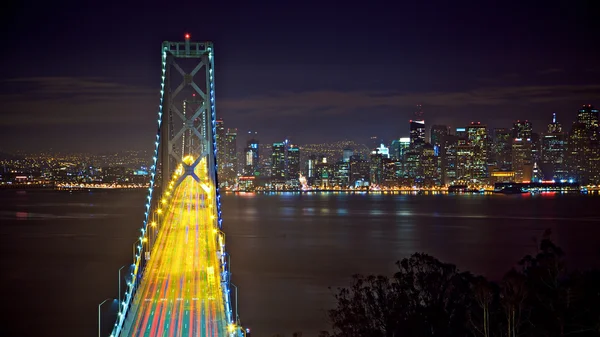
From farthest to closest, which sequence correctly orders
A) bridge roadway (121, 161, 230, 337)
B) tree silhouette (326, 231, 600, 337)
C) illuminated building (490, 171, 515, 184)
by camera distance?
illuminated building (490, 171, 515, 184), bridge roadway (121, 161, 230, 337), tree silhouette (326, 231, 600, 337)

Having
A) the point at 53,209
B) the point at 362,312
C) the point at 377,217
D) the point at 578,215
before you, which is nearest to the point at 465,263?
the point at 362,312

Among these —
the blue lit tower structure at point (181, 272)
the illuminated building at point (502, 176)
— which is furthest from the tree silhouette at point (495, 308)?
the illuminated building at point (502, 176)

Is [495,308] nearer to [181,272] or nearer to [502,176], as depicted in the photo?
[181,272]

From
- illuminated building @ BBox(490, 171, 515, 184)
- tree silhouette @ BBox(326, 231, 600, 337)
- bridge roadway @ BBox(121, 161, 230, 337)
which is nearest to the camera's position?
tree silhouette @ BBox(326, 231, 600, 337)

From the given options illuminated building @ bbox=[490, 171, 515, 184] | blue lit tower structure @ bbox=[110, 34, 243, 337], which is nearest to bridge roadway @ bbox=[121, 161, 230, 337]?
blue lit tower structure @ bbox=[110, 34, 243, 337]

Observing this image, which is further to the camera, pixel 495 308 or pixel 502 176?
pixel 502 176

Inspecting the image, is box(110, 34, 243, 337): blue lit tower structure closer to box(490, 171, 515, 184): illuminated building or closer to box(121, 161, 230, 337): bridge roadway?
box(121, 161, 230, 337): bridge roadway

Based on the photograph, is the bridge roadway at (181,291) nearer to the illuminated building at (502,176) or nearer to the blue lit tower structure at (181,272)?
the blue lit tower structure at (181,272)

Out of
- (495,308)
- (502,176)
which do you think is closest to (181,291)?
(495,308)

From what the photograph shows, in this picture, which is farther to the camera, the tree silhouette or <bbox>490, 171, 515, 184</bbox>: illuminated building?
<bbox>490, 171, 515, 184</bbox>: illuminated building
